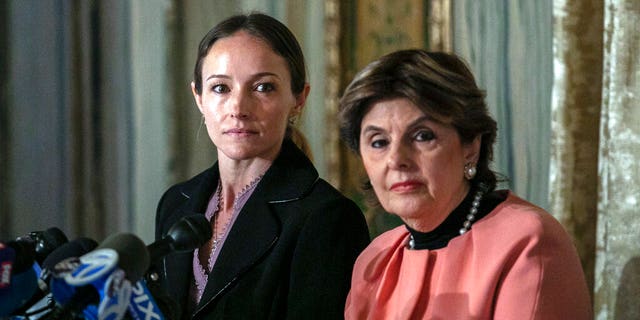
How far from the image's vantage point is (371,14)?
2582 millimetres

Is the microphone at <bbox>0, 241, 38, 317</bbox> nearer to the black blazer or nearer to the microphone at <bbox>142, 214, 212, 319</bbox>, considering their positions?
the microphone at <bbox>142, 214, 212, 319</bbox>

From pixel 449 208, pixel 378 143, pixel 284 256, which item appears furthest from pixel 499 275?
pixel 284 256

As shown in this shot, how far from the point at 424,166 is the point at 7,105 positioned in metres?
1.51

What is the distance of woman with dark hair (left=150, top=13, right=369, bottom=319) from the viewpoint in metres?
1.78

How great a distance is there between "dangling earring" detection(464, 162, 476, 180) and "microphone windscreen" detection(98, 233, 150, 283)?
0.67 metres

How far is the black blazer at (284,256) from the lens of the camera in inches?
69.6

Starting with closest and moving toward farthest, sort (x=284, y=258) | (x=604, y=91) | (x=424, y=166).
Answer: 1. (x=424, y=166)
2. (x=284, y=258)
3. (x=604, y=91)

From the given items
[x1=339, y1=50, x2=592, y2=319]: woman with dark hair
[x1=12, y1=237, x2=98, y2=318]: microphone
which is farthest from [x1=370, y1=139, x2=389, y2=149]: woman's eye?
[x1=12, y1=237, x2=98, y2=318]: microphone

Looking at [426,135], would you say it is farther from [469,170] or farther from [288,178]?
[288,178]

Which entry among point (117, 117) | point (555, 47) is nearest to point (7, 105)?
point (117, 117)

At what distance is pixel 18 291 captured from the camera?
1217 mm

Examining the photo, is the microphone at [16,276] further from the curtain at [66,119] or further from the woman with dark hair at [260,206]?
the curtain at [66,119]

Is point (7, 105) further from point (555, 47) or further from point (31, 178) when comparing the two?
point (555, 47)

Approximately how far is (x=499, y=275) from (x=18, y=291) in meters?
0.71
